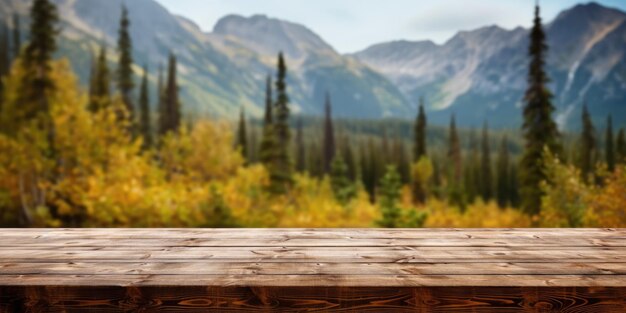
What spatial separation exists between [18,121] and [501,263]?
33.4 metres

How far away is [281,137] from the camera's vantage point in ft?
126

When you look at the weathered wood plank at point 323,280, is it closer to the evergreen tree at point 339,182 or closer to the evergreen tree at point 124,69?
the evergreen tree at point 124,69

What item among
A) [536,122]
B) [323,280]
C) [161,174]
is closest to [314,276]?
[323,280]

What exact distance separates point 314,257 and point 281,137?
117 feet

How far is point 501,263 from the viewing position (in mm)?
2627

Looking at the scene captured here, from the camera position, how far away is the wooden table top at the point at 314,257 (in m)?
2.31

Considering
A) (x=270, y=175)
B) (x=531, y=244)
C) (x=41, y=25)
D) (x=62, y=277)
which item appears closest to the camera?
(x=62, y=277)

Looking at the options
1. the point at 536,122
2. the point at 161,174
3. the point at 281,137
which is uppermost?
the point at 536,122

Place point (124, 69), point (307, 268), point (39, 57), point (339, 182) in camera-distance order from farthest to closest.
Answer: point (339, 182), point (124, 69), point (39, 57), point (307, 268)

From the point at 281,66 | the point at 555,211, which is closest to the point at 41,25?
the point at 281,66

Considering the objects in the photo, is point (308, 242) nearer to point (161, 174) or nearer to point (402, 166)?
point (161, 174)

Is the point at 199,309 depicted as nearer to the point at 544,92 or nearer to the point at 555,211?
the point at 555,211

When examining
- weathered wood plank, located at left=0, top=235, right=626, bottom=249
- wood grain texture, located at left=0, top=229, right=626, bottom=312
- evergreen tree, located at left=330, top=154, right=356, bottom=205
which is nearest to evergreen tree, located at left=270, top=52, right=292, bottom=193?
evergreen tree, located at left=330, top=154, right=356, bottom=205

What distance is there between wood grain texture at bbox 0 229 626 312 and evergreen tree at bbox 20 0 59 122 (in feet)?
88.4
